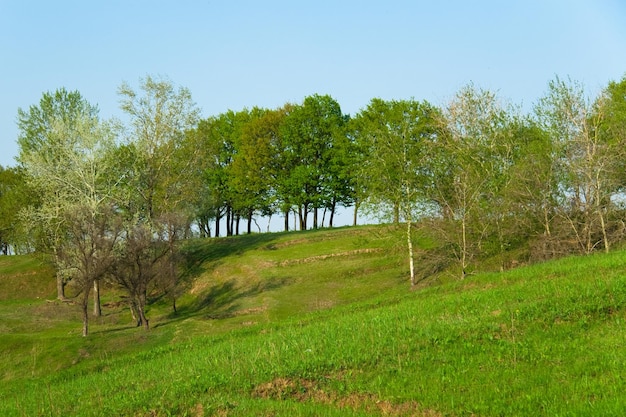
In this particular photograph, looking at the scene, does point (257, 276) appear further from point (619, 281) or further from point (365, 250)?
point (619, 281)

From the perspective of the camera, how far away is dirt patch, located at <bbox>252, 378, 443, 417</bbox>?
1322 cm

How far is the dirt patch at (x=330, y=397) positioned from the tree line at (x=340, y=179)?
29.4 m

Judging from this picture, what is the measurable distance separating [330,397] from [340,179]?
6805cm

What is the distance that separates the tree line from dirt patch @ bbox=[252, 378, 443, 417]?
29.4m

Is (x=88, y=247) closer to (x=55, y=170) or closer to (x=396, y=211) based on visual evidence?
(x=55, y=170)

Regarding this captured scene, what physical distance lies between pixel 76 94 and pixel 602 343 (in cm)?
6488

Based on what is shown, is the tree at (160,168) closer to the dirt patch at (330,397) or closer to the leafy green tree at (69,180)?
the leafy green tree at (69,180)

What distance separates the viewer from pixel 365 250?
6316 cm

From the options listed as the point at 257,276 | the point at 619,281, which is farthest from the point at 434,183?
the point at 619,281

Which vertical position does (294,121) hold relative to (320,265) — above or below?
above

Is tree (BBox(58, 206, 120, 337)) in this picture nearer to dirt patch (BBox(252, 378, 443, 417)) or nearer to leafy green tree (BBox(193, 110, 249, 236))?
leafy green tree (BBox(193, 110, 249, 236))

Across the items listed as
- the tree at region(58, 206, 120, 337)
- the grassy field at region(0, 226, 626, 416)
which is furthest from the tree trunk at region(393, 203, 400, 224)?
the tree at region(58, 206, 120, 337)

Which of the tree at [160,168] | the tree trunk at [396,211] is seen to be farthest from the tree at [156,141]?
the tree trunk at [396,211]

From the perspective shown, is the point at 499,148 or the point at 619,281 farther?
the point at 499,148
